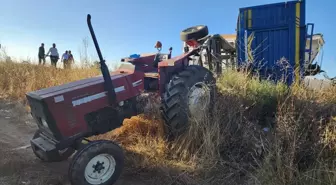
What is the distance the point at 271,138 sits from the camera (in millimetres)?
3781

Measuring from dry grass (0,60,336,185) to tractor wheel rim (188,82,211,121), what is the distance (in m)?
0.16

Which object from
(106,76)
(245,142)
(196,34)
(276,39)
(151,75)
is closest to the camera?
(106,76)

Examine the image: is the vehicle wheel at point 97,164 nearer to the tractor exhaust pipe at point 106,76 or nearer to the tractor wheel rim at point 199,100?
the tractor exhaust pipe at point 106,76

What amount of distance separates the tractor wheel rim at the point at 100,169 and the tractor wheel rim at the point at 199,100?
1349 mm

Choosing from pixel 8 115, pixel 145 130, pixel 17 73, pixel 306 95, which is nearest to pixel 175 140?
pixel 145 130

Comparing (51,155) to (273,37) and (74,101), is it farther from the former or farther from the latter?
(273,37)

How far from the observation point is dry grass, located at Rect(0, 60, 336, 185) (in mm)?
3336

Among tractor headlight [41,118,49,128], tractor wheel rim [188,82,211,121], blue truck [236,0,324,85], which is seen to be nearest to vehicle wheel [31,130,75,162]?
tractor headlight [41,118,49,128]

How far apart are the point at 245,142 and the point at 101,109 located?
6.53ft

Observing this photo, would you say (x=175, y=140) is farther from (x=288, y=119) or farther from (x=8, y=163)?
(x=8, y=163)

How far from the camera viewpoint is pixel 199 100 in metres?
4.54

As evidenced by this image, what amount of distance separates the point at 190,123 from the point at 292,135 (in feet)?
4.46

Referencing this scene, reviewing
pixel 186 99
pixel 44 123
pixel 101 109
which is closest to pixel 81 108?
pixel 101 109

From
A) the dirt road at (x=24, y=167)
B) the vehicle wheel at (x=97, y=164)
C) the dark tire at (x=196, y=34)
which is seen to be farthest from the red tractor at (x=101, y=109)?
the dark tire at (x=196, y=34)
